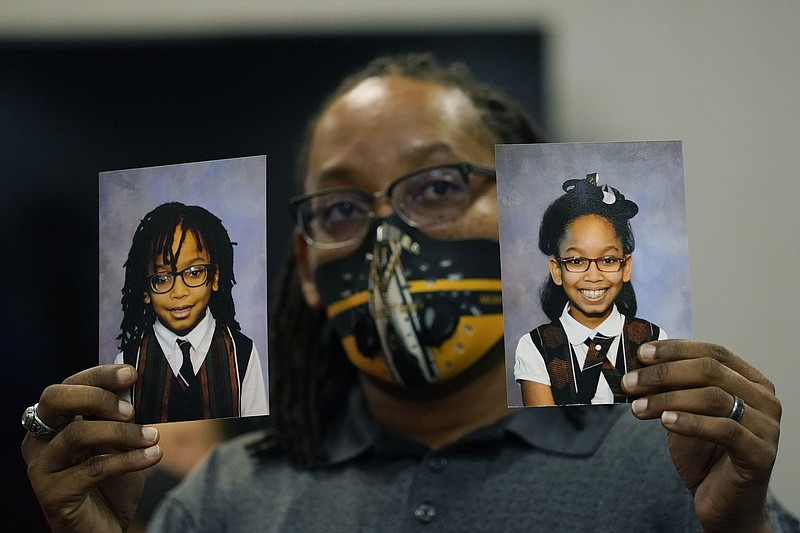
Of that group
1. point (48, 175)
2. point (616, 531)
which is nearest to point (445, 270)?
point (616, 531)

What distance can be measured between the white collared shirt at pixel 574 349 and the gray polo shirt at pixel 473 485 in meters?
0.49

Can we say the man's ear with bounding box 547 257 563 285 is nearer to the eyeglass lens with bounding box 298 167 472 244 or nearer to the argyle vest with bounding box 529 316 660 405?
the argyle vest with bounding box 529 316 660 405

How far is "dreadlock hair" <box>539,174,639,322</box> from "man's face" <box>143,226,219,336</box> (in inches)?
23.0

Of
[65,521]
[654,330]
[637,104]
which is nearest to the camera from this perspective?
[654,330]

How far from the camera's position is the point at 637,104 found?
237cm

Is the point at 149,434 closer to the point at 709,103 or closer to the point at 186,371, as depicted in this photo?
the point at 186,371

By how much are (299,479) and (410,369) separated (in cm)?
41

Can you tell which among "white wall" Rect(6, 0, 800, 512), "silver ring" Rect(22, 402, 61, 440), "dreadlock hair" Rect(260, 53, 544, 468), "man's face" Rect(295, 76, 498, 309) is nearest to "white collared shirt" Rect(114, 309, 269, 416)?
"silver ring" Rect(22, 402, 61, 440)

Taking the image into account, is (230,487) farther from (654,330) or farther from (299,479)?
(654,330)

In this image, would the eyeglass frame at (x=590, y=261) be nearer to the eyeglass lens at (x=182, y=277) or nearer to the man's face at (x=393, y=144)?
the man's face at (x=393, y=144)

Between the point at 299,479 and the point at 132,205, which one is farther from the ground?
the point at 132,205

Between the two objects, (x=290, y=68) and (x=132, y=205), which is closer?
(x=132, y=205)

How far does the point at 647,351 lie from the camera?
1380mm

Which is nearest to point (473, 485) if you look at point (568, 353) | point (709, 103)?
point (568, 353)
